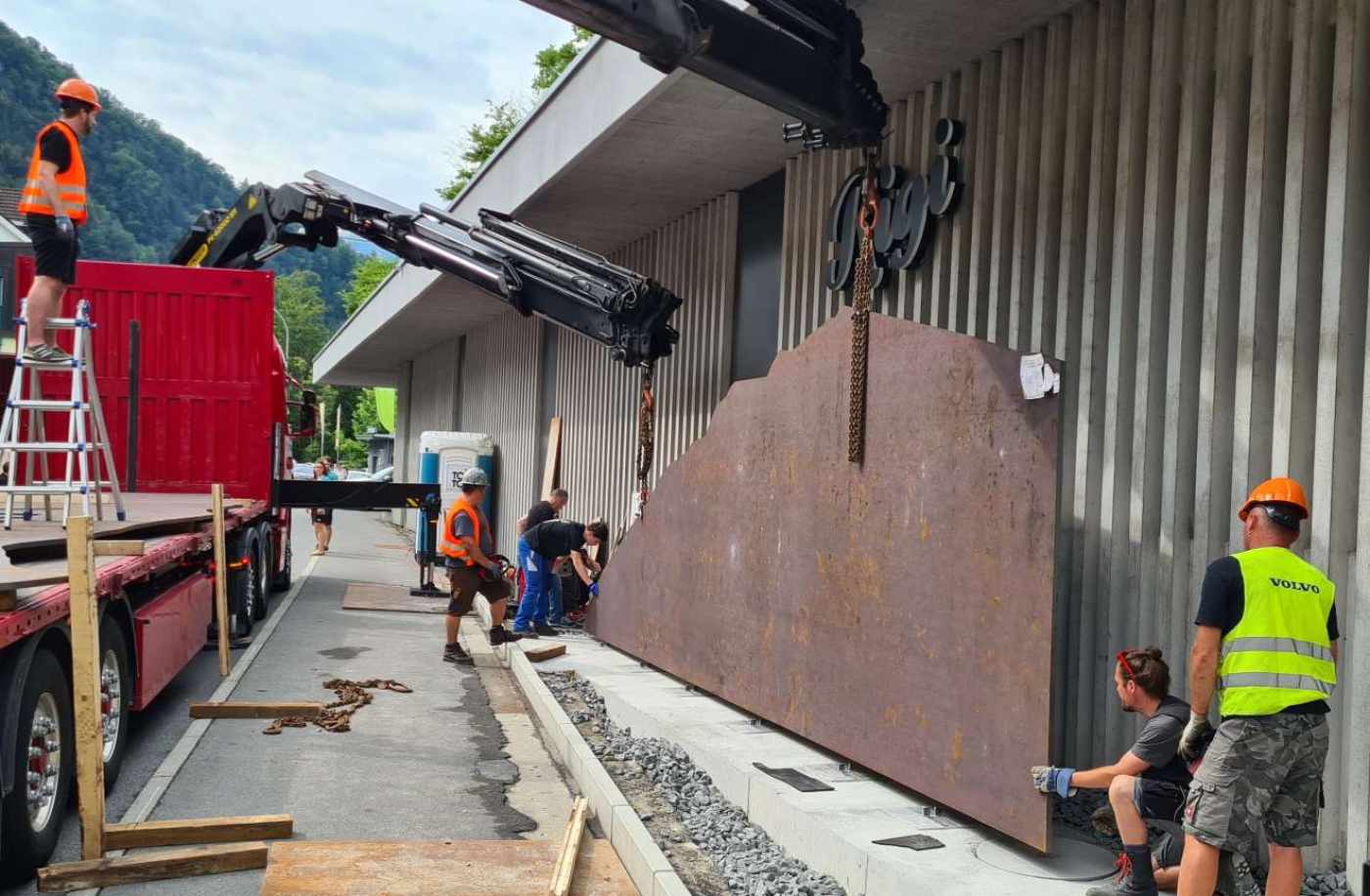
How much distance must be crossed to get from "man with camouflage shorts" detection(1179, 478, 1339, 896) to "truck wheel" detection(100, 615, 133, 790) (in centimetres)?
540

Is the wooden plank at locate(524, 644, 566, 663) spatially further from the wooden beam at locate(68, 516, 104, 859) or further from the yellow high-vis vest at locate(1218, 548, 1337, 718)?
the yellow high-vis vest at locate(1218, 548, 1337, 718)

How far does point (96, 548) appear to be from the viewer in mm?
5363

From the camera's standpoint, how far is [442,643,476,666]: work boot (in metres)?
11.3

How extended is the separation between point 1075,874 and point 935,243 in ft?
13.8

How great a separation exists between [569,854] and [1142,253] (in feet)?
13.0

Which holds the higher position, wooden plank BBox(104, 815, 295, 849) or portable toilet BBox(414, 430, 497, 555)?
portable toilet BBox(414, 430, 497, 555)

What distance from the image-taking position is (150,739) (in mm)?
7809

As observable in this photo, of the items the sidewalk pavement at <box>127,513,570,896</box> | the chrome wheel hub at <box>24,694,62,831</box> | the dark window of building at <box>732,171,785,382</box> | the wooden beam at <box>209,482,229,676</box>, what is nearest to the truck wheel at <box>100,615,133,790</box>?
the sidewalk pavement at <box>127,513,570,896</box>

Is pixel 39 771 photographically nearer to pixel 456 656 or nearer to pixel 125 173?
pixel 456 656

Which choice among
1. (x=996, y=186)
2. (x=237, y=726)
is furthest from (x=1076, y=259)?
(x=237, y=726)

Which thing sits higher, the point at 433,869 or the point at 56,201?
the point at 56,201

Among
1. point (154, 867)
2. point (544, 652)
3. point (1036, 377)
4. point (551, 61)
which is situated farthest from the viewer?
point (551, 61)

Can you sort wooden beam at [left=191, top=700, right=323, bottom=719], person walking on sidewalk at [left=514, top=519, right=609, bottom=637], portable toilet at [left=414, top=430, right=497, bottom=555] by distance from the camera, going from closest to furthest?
wooden beam at [left=191, top=700, right=323, bottom=719] → person walking on sidewalk at [left=514, top=519, right=609, bottom=637] → portable toilet at [left=414, top=430, right=497, bottom=555]

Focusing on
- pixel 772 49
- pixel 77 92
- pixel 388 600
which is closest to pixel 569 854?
pixel 772 49
